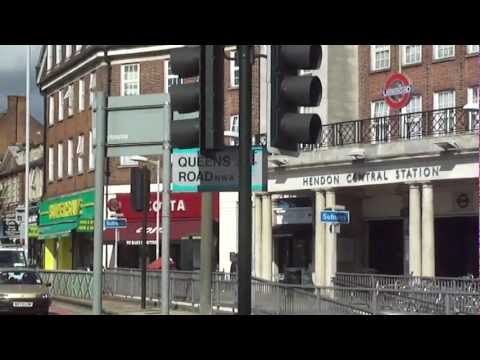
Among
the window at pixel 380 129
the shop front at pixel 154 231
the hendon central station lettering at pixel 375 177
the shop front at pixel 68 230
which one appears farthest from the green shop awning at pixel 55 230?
the window at pixel 380 129

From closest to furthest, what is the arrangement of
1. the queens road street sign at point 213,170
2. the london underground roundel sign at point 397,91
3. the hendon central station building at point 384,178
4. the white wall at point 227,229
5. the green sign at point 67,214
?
the queens road street sign at point 213,170 < the hendon central station building at point 384,178 < the london underground roundel sign at point 397,91 < the white wall at point 227,229 < the green sign at point 67,214

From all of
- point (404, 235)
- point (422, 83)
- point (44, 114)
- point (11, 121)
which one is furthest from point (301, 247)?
point (11, 121)

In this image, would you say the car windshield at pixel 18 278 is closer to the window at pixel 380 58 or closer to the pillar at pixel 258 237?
the pillar at pixel 258 237

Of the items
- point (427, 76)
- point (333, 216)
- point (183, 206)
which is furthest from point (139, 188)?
point (183, 206)

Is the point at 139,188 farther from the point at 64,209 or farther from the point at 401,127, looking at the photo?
the point at 64,209

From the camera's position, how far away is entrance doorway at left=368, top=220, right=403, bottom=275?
34188 mm

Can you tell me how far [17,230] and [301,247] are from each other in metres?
18.5

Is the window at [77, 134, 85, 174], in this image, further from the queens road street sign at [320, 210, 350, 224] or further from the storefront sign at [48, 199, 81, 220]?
the queens road street sign at [320, 210, 350, 224]

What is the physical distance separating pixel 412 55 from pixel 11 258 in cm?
1708

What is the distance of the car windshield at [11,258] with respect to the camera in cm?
2877

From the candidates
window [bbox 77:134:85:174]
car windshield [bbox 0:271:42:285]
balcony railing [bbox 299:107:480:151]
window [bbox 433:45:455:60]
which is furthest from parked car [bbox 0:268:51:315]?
window [bbox 77:134:85:174]

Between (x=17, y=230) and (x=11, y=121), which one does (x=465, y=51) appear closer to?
(x=17, y=230)

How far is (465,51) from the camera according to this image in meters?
32.0

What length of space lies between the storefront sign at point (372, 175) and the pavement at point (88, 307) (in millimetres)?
9413
